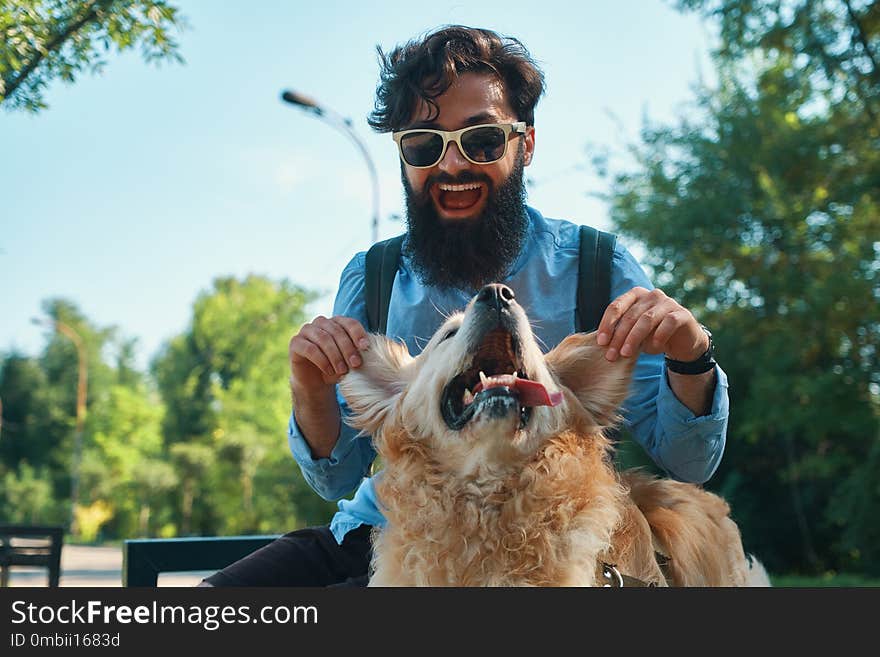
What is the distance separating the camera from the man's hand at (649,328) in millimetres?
2264

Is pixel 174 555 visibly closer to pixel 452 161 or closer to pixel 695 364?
pixel 452 161

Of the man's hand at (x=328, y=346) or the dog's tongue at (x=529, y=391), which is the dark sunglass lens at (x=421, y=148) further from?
the dog's tongue at (x=529, y=391)

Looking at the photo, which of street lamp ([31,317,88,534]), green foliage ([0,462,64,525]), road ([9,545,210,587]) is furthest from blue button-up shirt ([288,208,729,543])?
green foliage ([0,462,64,525])

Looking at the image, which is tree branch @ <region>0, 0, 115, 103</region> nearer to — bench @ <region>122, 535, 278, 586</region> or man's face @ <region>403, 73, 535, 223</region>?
man's face @ <region>403, 73, 535, 223</region>

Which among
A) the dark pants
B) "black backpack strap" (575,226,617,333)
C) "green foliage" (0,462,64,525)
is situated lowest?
the dark pants

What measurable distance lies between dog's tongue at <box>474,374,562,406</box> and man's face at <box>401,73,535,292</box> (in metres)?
0.78

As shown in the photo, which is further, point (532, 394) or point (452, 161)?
point (452, 161)

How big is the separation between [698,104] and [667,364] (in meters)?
18.0

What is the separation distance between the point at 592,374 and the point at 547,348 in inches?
15.3

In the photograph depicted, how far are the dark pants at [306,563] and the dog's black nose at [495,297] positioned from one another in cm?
Answer: 105

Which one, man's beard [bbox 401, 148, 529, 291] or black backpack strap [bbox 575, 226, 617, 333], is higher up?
man's beard [bbox 401, 148, 529, 291]

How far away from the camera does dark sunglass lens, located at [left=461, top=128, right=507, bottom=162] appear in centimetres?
295

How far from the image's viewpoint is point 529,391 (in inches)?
98.1

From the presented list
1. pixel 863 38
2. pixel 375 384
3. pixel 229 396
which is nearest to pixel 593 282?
pixel 375 384
